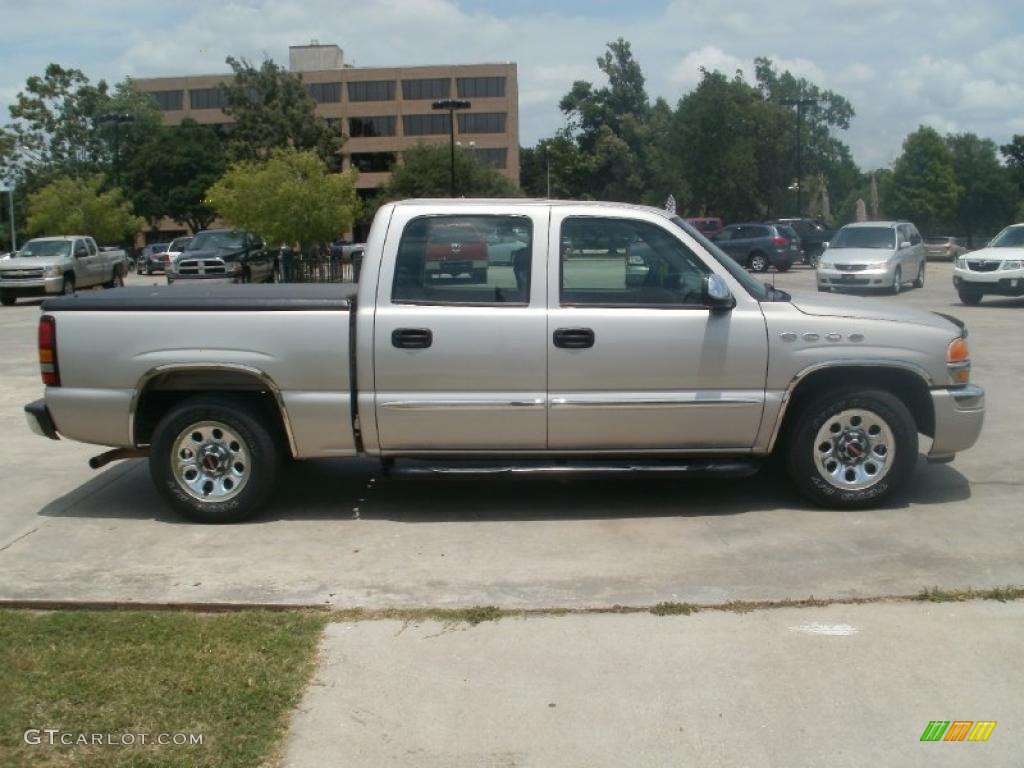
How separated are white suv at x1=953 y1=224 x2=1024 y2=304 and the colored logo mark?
18778 millimetres

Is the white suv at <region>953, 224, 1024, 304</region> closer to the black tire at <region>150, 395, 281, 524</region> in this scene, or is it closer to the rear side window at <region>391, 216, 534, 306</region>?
the rear side window at <region>391, 216, 534, 306</region>

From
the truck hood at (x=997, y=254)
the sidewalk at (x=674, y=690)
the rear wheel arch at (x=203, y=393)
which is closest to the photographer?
the sidewalk at (x=674, y=690)

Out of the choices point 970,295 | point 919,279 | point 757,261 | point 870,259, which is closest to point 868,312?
point 970,295

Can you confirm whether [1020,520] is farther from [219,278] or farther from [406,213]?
[219,278]

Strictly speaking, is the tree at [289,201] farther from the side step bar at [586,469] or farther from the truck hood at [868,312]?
the truck hood at [868,312]

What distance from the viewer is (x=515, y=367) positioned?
6.29 meters

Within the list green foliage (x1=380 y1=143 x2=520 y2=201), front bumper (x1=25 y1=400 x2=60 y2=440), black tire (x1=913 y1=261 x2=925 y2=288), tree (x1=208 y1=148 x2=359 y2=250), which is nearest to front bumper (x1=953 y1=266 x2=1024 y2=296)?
black tire (x1=913 y1=261 x2=925 y2=288)

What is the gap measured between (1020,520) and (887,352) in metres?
1.31

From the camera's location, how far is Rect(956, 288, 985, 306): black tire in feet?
70.3

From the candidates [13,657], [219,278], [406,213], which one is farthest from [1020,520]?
[219,278]

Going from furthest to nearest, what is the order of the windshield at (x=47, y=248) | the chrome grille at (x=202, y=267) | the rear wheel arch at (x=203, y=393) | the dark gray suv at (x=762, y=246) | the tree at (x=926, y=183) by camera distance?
the tree at (x=926, y=183), the dark gray suv at (x=762, y=246), the windshield at (x=47, y=248), the chrome grille at (x=202, y=267), the rear wheel arch at (x=203, y=393)

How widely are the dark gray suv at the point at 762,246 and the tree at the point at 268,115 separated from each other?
3378 centimetres

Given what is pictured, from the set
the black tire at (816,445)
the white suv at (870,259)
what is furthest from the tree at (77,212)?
the black tire at (816,445)

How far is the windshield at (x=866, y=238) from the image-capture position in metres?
25.5
